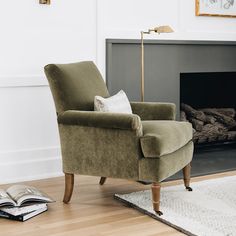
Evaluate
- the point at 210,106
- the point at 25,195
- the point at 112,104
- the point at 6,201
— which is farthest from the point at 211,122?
the point at 6,201

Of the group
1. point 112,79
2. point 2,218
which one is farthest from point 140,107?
point 2,218

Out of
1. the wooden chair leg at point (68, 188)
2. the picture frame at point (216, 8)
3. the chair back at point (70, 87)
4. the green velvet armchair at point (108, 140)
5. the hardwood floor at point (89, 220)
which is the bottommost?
the hardwood floor at point (89, 220)

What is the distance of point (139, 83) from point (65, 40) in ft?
2.52

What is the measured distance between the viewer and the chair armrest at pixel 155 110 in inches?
140

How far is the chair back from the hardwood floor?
0.59m

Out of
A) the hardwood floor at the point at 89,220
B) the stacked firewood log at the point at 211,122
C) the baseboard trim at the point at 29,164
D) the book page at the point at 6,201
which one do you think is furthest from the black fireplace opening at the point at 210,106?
the book page at the point at 6,201

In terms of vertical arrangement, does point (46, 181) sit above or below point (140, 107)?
below

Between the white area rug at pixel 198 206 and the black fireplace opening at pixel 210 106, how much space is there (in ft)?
3.91

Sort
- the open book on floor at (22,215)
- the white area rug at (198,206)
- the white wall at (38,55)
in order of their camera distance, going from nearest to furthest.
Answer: the white area rug at (198,206), the open book on floor at (22,215), the white wall at (38,55)

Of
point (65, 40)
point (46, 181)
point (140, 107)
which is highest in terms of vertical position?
point (65, 40)

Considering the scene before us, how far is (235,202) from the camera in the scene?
10.4ft

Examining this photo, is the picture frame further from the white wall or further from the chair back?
the chair back

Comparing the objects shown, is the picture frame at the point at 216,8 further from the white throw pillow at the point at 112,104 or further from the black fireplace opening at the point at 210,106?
the white throw pillow at the point at 112,104

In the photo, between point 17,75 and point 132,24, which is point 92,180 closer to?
point 17,75
